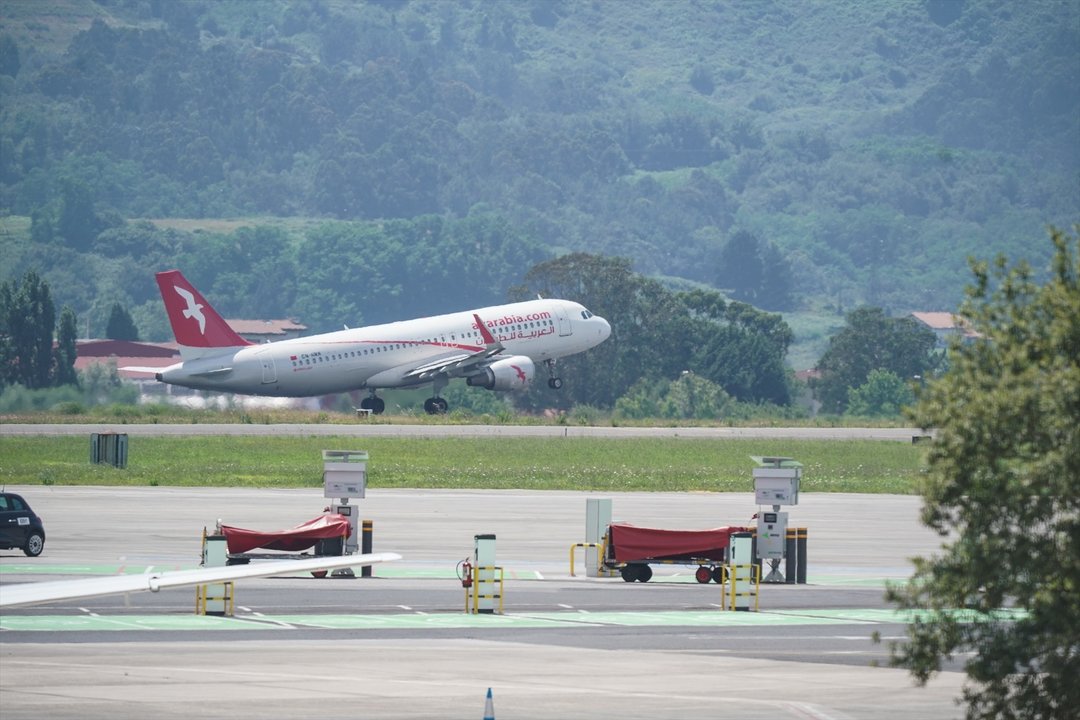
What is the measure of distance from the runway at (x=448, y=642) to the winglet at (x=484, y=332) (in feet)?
139

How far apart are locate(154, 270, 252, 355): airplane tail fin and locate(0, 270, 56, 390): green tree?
28256 millimetres

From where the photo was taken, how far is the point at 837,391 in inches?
5625

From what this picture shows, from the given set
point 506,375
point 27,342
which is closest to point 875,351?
point 27,342

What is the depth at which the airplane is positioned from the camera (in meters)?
83.0

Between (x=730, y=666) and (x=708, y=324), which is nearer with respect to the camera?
(x=730, y=666)

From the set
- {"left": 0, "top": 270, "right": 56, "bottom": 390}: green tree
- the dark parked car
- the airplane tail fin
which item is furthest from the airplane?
the dark parked car

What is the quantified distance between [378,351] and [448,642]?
60.5 metres

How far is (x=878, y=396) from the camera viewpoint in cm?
12656

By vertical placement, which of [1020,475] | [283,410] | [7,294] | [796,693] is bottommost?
[796,693]

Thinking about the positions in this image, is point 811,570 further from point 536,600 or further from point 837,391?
point 837,391

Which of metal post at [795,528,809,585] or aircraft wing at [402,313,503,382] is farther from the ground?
aircraft wing at [402,313,503,382]

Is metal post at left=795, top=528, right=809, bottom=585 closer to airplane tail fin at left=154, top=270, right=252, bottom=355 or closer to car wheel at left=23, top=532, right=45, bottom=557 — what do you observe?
car wheel at left=23, top=532, right=45, bottom=557

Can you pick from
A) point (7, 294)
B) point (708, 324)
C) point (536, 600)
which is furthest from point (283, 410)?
point (708, 324)

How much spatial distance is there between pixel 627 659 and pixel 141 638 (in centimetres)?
714
